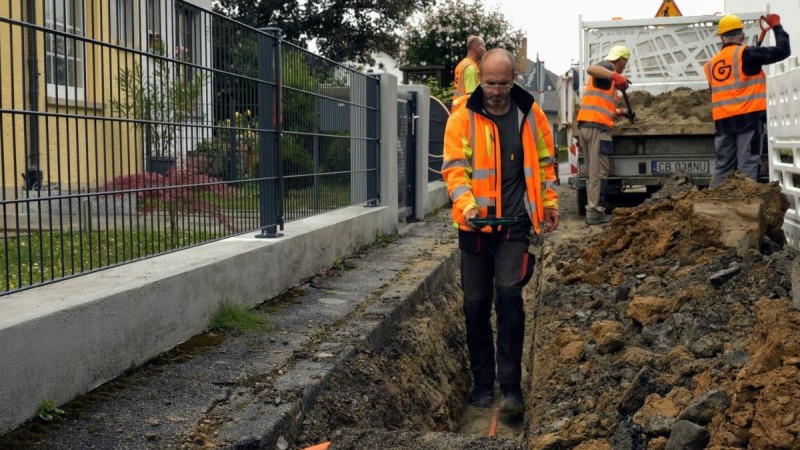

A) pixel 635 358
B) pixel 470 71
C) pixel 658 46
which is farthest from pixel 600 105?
pixel 635 358

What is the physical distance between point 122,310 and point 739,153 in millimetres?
7443

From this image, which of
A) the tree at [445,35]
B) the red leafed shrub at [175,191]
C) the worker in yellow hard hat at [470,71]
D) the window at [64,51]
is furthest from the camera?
the tree at [445,35]

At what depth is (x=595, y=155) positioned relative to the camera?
42.5ft

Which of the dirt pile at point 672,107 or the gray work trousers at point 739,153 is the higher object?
the dirt pile at point 672,107

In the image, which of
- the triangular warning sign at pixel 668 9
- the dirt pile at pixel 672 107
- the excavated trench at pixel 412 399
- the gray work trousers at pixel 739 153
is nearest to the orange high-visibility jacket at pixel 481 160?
the excavated trench at pixel 412 399

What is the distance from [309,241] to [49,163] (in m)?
3.84

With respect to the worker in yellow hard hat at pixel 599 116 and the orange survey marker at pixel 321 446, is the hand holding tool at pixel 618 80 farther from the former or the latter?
the orange survey marker at pixel 321 446

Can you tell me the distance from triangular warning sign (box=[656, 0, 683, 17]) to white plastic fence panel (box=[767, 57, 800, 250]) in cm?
691

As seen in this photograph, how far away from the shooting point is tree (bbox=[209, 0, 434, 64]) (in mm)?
29328

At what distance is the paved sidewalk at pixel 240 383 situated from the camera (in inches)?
168

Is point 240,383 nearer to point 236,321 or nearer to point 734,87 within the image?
point 236,321

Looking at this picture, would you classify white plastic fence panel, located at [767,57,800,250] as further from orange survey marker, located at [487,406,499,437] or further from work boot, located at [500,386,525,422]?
work boot, located at [500,386,525,422]

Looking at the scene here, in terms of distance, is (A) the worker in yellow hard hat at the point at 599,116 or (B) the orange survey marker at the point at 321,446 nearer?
(B) the orange survey marker at the point at 321,446

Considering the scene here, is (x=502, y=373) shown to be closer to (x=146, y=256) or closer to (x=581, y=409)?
(x=581, y=409)
